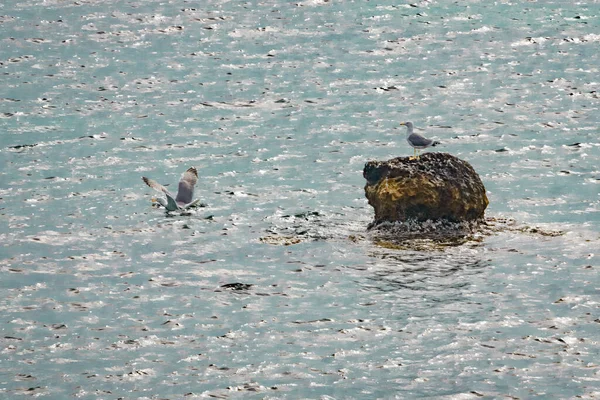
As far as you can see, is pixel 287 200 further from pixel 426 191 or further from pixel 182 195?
pixel 426 191

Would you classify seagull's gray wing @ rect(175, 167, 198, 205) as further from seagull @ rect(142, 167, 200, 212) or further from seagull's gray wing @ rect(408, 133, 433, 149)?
seagull's gray wing @ rect(408, 133, 433, 149)

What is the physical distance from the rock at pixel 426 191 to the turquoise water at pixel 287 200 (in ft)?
2.99

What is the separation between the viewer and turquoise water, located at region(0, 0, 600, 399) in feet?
82.4

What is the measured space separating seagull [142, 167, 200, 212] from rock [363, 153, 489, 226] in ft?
18.2

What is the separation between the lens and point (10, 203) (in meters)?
36.4

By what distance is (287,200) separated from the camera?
3653cm

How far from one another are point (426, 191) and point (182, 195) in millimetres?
7421

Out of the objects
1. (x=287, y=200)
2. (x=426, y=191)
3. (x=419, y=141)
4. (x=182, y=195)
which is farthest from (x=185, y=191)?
(x=426, y=191)

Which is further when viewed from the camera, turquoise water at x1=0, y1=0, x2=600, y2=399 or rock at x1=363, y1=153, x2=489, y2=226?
rock at x1=363, y1=153, x2=489, y2=226

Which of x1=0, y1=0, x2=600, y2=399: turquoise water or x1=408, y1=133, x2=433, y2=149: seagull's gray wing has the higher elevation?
x1=408, y1=133, x2=433, y2=149: seagull's gray wing

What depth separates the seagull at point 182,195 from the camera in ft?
116

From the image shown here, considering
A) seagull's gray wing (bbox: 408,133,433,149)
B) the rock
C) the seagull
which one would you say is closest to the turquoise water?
the seagull

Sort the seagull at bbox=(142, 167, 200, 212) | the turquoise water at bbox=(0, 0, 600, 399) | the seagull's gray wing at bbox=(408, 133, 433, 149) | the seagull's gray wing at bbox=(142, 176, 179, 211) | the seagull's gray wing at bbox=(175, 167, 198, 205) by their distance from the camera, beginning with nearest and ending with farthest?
the turquoise water at bbox=(0, 0, 600, 399)
the seagull's gray wing at bbox=(408, 133, 433, 149)
the seagull's gray wing at bbox=(142, 176, 179, 211)
the seagull at bbox=(142, 167, 200, 212)
the seagull's gray wing at bbox=(175, 167, 198, 205)

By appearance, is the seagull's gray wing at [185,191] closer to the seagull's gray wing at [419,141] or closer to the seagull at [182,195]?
the seagull at [182,195]
